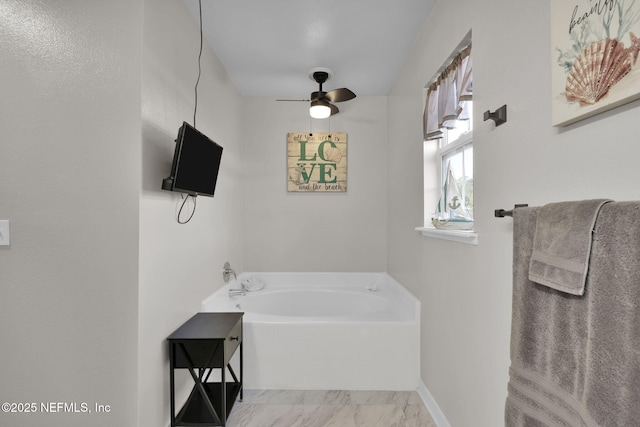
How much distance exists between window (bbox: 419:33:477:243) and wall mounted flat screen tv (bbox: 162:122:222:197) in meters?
1.46

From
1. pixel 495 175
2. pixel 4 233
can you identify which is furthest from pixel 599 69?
pixel 4 233

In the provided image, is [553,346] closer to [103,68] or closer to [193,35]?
[103,68]

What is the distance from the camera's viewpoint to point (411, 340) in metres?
2.28

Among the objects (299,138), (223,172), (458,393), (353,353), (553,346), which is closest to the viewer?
(553,346)

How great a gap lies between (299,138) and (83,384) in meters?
2.73

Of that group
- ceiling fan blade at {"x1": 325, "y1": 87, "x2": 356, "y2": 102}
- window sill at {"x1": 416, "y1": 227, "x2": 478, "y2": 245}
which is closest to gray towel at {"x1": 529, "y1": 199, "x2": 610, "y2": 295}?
window sill at {"x1": 416, "y1": 227, "x2": 478, "y2": 245}

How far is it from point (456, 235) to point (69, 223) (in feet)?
6.34

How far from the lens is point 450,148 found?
2.04 metres

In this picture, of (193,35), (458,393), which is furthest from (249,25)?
(458,393)

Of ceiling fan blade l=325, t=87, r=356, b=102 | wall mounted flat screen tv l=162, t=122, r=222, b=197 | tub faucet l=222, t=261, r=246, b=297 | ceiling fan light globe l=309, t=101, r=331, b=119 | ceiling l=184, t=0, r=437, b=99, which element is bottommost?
tub faucet l=222, t=261, r=246, b=297

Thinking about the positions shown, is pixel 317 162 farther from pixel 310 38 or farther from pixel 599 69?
pixel 599 69

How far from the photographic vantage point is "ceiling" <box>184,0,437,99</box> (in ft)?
6.55

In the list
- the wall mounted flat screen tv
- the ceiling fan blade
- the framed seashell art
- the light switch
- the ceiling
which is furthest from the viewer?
the ceiling fan blade

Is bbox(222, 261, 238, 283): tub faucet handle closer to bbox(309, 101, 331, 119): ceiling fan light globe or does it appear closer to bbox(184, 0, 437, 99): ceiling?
bbox(309, 101, 331, 119): ceiling fan light globe
